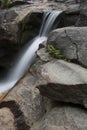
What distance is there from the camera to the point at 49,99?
591 centimetres

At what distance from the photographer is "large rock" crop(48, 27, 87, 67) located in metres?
6.10

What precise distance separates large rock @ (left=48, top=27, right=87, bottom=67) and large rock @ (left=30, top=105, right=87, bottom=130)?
1.14 meters

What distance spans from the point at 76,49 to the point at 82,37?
355 mm

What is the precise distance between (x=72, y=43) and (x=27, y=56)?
3.77 metres

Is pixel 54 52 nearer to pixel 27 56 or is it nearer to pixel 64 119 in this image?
pixel 64 119

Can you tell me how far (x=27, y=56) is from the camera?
32.7ft

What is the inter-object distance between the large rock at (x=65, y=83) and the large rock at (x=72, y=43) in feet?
1.12

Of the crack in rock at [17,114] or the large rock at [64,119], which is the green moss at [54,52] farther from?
the crack in rock at [17,114]

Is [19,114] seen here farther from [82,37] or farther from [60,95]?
[82,37]

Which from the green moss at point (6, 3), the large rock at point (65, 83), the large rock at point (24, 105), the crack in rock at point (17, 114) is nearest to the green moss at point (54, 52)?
the large rock at point (65, 83)

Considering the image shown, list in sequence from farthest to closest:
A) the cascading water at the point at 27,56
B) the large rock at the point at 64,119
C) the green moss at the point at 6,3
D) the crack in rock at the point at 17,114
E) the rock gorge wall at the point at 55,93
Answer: the green moss at the point at 6,3 < the cascading water at the point at 27,56 < the crack in rock at the point at 17,114 < the rock gorge wall at the point at 55,93 < the large rock at the point at 64,119

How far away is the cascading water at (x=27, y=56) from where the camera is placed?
31.3ft

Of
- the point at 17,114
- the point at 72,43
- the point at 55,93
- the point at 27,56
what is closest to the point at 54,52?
the point at 72,43

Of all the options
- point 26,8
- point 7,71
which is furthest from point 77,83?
point 26,8
